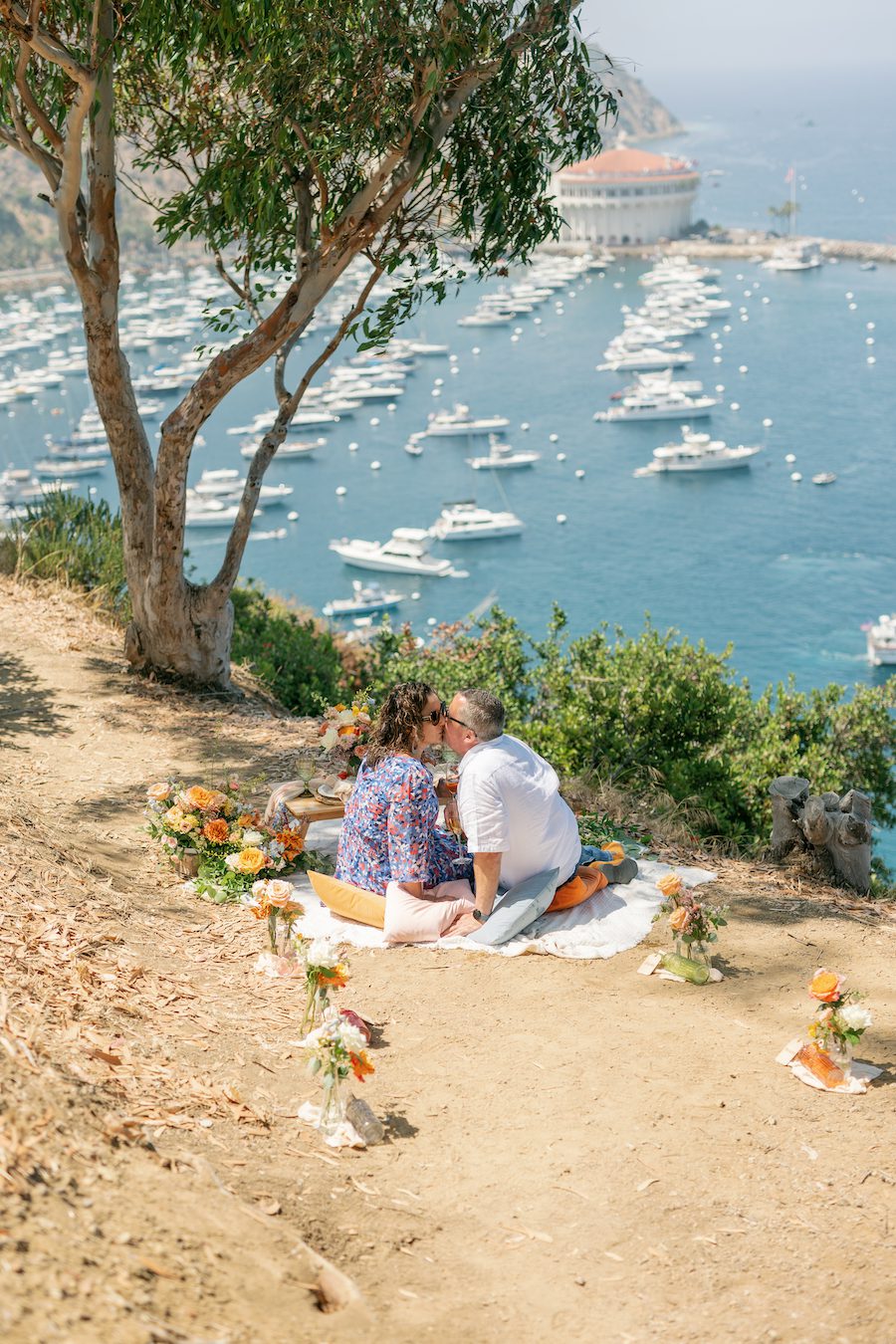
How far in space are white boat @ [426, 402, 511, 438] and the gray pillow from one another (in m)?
68.5

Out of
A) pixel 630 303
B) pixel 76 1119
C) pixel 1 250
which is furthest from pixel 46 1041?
pixel 1 250

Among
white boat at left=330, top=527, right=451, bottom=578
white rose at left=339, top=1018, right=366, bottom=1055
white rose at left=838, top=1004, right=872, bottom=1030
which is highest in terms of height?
white rose at left=339, top=1018, right=366, bottom=1055

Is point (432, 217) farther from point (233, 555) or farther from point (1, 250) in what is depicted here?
point (1, 250)

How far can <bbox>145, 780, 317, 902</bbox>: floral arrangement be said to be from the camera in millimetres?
5965

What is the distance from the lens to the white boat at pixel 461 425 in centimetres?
7262

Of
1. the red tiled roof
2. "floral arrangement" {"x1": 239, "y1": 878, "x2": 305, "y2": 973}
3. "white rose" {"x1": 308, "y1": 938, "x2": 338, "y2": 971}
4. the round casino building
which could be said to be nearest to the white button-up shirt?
"floral arrangement" {"x1": 239, "y1": 878, "x2": 305, "y2": 973}

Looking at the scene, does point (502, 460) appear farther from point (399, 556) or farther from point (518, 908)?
point (518, 908)

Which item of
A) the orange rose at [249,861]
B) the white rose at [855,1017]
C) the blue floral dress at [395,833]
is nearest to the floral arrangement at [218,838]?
the orange rose at [249,861]

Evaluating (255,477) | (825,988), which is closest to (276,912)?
(825,988)

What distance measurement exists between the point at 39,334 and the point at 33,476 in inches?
1326

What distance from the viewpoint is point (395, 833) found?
17.7ft

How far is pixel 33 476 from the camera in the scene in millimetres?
72438

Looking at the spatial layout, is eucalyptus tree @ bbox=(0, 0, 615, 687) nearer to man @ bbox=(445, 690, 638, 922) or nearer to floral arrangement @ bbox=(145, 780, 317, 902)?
floral arrangement @ bbox=(145, 780, 317, 902)

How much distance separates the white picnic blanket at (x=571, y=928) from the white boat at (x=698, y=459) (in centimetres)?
6242
